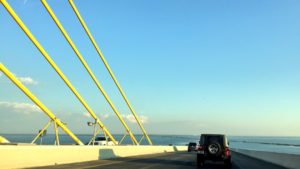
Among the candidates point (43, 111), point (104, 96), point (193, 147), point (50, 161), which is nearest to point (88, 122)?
point (104, 96)

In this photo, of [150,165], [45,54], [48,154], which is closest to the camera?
[48,154]

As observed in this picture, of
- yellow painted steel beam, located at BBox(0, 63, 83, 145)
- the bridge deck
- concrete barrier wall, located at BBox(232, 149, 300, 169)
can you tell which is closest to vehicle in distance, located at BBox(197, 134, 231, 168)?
the bridge deck

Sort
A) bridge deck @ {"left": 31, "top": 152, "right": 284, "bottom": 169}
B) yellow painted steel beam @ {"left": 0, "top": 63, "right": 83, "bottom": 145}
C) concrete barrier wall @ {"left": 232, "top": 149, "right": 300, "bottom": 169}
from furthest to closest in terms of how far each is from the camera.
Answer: concrete barrier wall @ {"left": 232, "top": 149, "right": 300, "bottom": 169} → yellow painted steel beam @ {"left": 0, "top": 63, "right": 83, "bottom": 145} → bridge deck @ {"left": 31, "top": 152, "right": 284, "bottom": 169}

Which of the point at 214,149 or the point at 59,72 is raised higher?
the point at 59,72

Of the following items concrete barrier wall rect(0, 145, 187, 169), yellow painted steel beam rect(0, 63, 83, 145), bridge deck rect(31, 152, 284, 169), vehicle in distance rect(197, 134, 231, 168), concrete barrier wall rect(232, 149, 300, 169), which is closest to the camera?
concrete barrier wall rect(0, 145, 187, 169)

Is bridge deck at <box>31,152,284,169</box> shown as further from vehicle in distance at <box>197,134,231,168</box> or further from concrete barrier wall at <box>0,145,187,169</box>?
concrete barrier wall at <box>0,145,187,169</box>

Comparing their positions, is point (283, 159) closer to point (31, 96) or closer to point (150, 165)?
point (150, 165)

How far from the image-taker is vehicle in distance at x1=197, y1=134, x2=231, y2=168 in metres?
20.1

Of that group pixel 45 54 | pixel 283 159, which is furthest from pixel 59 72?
pixel 283 159

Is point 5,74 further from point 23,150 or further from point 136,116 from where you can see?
point 136,116

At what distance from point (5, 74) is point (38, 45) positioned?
371 cm

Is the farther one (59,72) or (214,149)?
(59,72)

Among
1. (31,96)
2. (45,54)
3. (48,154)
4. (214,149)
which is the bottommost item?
(48,154)

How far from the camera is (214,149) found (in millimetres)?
20203
